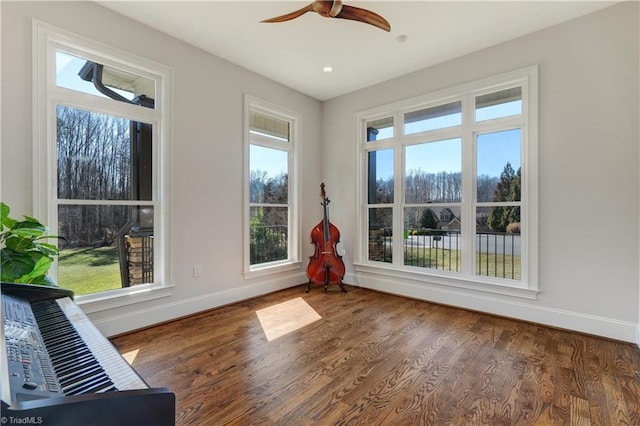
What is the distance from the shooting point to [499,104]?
3.23m

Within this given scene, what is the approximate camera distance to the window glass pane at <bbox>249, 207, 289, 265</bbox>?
12.8 feet

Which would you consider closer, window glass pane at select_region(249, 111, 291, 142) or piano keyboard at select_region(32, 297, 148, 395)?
piano keyboard at select_region(32, 297, 148, 395)

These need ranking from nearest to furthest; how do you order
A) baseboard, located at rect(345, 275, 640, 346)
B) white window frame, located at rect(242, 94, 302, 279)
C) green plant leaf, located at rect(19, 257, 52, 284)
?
green plant leaf, located at rect(19, 257, 52, 284) → baseboard, located at rect(345, 275, 640, 346) → white window frame, located at rect(242, 94, 302, 279)

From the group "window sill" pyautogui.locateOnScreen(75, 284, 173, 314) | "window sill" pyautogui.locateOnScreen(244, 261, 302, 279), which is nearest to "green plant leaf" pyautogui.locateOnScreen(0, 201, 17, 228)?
"window sill" pyautogui.locateOnScreen(75, 284, 173, 314)

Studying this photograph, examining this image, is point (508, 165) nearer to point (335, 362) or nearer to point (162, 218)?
point (335, 362)

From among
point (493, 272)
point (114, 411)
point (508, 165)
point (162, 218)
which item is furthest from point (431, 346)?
point (162, 218)

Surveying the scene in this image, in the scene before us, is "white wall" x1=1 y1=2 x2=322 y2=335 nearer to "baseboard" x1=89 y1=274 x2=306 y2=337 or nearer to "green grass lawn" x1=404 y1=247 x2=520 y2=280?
"baseboard" x1=89 y1=274 x2=306 y2=337

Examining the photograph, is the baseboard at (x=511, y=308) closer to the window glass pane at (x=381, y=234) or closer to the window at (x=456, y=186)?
the window at (x=456, y=186)

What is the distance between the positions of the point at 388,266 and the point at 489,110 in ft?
7.03

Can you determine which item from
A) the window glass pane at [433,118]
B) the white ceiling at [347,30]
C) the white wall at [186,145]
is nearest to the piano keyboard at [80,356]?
the white wall at [186,145]

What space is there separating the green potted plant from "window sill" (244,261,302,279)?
208 centimetres

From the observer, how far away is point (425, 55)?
3.34m

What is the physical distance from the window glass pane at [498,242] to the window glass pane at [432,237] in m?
0.23

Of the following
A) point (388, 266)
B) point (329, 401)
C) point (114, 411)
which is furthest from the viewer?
point (388, 266)
